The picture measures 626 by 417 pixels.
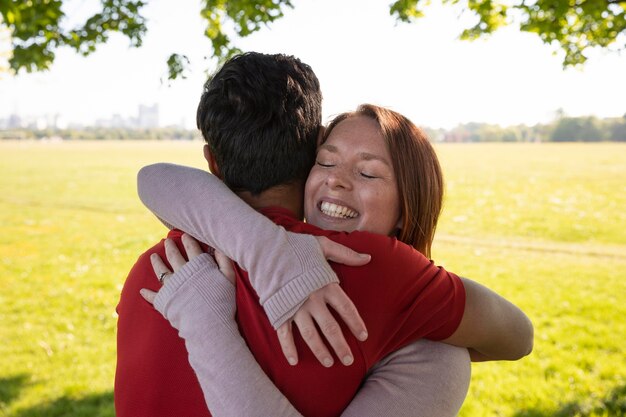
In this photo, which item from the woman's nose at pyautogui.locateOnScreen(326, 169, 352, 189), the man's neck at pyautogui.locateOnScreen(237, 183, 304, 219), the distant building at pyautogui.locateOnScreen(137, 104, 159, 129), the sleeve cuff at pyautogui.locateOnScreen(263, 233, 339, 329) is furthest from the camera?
the distant building at pyautogui.locateOnScreen(137, 104, 159, 129)

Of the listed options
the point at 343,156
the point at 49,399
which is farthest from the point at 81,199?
the point at 343,156

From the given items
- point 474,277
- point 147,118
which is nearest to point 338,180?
point 474,277

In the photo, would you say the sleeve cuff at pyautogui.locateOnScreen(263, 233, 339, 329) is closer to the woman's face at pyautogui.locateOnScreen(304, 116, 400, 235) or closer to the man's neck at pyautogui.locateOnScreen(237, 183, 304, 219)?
the man's neck at pyautogui.locateOnScreen(237, 183, 304, 219)

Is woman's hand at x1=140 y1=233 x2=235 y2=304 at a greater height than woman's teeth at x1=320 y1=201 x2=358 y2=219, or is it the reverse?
woman's teeth at x1=320 y1=201 x2=358 y2=219

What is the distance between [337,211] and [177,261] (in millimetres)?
609

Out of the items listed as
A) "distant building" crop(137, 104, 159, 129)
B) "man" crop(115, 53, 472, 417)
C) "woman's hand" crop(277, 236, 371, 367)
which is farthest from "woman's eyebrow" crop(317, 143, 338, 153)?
"distant building" crop(137, 104, 159, 129)

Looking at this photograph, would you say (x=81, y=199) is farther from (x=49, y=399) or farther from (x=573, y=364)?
(x=573, y=364)

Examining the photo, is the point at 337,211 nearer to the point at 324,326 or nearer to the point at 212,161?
the point at 212,161

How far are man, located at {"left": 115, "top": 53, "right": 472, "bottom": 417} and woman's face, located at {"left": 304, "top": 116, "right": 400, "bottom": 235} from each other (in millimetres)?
144

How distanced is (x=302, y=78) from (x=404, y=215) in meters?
0.62

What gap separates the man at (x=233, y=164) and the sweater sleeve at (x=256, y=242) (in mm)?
119

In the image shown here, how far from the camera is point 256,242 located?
154cm

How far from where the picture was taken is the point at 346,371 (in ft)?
5.16

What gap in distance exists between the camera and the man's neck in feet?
6.16
